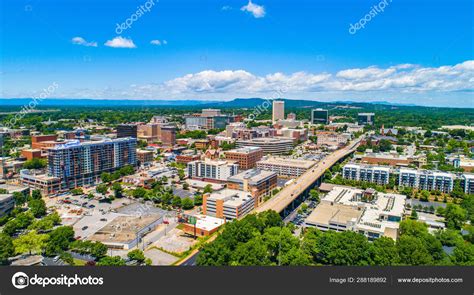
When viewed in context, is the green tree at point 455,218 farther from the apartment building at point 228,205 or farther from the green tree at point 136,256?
the green tree at point 136,256

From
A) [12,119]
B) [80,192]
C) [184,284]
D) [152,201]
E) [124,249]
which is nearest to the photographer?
[184,284]

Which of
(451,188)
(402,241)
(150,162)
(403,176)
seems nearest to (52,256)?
(402,241)

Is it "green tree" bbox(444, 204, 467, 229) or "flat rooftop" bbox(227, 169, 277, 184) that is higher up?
"flat rooftop" bbox(227, 169, 277, 184)

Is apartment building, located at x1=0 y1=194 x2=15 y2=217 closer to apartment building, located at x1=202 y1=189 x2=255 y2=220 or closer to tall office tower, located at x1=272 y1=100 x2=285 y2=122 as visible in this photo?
apartment building, located at x1=202 y1=189 x2=255 y2=220

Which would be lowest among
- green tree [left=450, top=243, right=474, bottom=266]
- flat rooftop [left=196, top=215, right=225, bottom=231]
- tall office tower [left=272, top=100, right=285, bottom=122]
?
flat rooftop [left=196, top=215, right=225, bottom=231]

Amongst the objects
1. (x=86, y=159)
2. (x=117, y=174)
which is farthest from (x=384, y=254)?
(x=86, y=159)

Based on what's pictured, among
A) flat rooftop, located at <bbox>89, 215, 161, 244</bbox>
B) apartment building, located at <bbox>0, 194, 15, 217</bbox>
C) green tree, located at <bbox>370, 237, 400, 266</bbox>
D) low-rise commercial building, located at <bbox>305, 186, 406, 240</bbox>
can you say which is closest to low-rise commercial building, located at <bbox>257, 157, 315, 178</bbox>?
low-rise commercial building, located at <bbox>305, 186, 406, 240</bbox>

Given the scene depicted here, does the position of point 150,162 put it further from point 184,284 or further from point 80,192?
point 184,284

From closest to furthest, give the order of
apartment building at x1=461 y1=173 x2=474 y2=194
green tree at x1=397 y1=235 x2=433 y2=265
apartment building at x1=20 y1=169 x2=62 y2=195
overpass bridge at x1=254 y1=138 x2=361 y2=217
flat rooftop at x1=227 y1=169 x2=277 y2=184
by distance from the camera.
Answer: green tree at x1=397 y1=235 x2=433 y2=265
overpass bridge at x1=254 y1=138 x2=361 y2=217
flat rooftop at x1=227 y1=169 x2=277 y2=184
apartment building at x1=20 y1=169 x2=62 y2=195
apartment building at x1=461 y1=173 x2=474 y2=194
